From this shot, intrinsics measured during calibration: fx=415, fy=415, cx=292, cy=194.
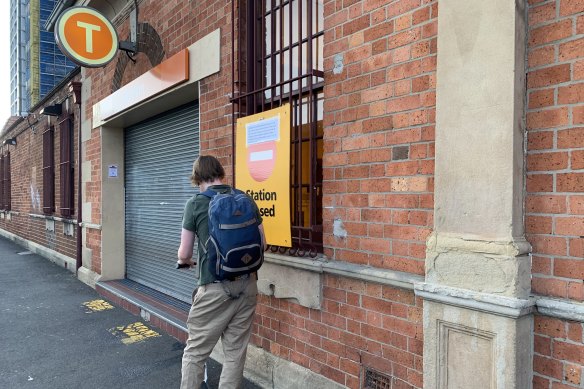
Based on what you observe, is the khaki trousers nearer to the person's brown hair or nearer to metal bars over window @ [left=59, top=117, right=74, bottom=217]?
the person's brown hair

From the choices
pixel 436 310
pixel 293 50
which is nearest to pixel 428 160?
pixel 436 310

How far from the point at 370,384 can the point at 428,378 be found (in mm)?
572

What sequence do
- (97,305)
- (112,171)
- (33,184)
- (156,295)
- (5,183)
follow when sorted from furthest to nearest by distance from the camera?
(5,183)
(33,184)
(112,171)
(97,305)
(156,295)

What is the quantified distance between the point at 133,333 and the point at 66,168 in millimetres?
5812

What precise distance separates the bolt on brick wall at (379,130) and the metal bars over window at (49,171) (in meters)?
10.0

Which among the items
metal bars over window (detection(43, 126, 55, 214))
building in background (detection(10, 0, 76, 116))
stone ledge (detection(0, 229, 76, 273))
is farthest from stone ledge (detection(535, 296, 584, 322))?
building in background (detection(10, 0, 76, 116))

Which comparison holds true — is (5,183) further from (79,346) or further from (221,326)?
(221,326)

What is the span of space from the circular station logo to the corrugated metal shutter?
47.2 inches

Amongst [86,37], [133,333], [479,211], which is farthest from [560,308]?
[86,37]

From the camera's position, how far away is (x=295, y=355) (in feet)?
10.9

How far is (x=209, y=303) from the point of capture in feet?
9.53

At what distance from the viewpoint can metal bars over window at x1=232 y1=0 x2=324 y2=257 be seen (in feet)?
10.5

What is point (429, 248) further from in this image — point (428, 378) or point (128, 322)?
point (128, 322)

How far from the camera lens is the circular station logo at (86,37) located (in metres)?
5.75
